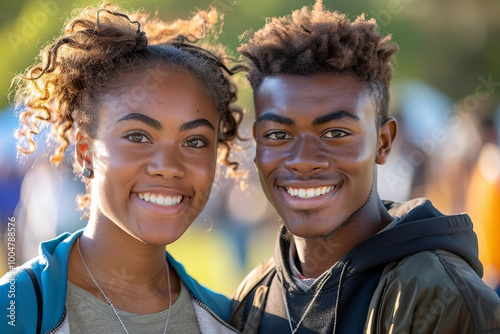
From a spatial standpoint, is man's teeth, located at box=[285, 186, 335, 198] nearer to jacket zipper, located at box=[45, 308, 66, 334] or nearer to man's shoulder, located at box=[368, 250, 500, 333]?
man's shoulder, located at box=[368, 250, 500, 333]

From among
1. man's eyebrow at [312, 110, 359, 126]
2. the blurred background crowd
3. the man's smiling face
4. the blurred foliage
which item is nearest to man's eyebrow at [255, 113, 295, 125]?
the man's smiling face

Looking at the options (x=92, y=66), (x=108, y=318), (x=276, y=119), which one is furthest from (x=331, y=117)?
(x=108, y=318)

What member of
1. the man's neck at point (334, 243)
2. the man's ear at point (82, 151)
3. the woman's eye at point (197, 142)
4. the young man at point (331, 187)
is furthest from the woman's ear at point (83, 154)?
the man's neck at point (334, 243)

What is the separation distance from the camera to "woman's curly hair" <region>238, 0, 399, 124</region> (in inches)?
110

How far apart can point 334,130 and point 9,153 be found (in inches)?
221

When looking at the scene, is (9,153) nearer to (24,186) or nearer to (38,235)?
(24,186)

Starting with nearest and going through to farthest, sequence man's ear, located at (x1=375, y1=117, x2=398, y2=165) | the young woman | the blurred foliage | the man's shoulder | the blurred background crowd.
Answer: the man's shoulder → the young woman → man's ear, located at (x1=375, y1=117, x2=398, y2=165) → the blurred background crowd → the blurred foliage

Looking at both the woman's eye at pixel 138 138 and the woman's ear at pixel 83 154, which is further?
the woman's ear at pixel 83 154

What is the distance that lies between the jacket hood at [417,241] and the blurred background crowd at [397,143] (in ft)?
8.87

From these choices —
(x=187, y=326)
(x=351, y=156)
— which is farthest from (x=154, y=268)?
(x=351, y=156)

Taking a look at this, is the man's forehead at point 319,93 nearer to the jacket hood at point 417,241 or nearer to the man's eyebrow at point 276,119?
the man's eyebrow at point 276,119

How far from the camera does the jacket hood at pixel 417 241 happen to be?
8.11 ft

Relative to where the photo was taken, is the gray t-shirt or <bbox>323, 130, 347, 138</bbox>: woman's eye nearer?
the gray t-shirt

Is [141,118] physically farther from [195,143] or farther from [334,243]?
[334,243]
